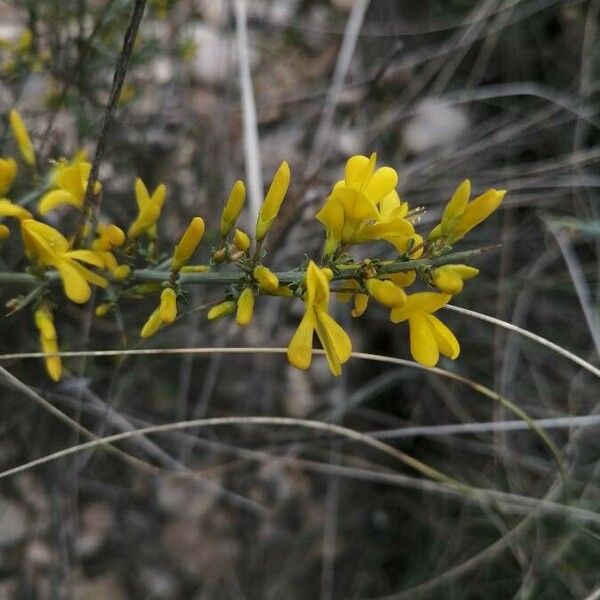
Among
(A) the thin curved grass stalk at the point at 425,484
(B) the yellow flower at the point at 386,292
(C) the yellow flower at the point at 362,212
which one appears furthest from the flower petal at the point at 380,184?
(A) the thin curved grass stalk at the point at 425,484

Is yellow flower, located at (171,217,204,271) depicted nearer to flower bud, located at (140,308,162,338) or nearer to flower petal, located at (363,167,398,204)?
flower bud, located at (140,308,162,338)

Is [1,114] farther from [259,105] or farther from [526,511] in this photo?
[526,511]

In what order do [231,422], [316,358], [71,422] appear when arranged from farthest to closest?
[316,358] → [231,422] → [71,422]

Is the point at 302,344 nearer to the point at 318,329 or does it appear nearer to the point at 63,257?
the point at 318,329

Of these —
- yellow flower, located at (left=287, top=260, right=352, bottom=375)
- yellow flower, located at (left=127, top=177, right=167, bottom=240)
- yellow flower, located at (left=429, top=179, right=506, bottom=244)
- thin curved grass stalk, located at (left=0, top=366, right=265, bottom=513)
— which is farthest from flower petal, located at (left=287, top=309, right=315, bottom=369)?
thin curved grass stalk, located at (left=0, top=366, right=265, bottom=513)

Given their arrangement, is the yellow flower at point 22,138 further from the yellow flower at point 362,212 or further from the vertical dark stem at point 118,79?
the yellow flower at point 362,212

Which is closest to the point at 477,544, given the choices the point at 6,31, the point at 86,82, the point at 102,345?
the point at 102,345

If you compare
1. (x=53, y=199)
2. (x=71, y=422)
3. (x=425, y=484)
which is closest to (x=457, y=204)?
(x=53, y=199)
